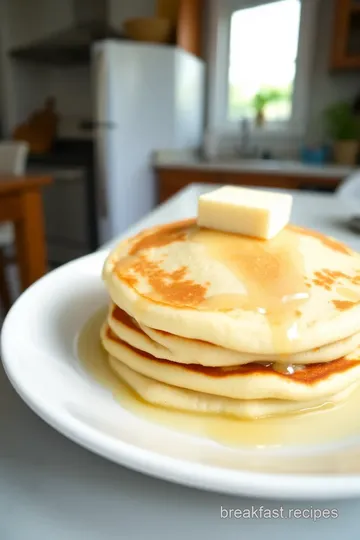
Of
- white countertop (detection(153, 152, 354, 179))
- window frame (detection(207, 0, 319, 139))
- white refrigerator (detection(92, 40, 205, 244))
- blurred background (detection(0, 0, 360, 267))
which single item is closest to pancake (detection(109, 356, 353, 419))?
blurred background (detection(0, 0, 360, 267))

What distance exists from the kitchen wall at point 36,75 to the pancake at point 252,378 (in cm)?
372

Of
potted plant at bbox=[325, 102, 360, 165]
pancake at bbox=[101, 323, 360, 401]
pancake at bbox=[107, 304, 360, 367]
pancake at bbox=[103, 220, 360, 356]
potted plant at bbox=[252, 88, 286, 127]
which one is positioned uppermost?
potted plant at bbox=[252, 88, 286, 127]

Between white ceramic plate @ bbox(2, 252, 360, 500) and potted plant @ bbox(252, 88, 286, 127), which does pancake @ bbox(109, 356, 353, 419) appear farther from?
potted plant @ bbox(252, 88, 286, 127)

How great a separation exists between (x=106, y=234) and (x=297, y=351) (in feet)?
8.70

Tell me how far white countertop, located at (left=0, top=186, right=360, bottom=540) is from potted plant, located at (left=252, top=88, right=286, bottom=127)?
3241mm

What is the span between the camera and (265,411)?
407mm

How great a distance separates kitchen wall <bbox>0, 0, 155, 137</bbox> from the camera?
3748mm

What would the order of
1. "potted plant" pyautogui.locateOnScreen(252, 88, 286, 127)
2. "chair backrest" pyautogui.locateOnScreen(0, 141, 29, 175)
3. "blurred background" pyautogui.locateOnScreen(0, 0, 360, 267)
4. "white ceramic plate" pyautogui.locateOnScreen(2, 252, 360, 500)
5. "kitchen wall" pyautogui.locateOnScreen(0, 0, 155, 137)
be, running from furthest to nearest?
"kitchen wall" pyautogui.locateOnScreen(0, 0, 155, 137)
"potted plant" pyautogui.locateOnScreen(252, 88, 286, 127)
"blurred background" pyautogui.locateOnScreen(0, 0, 360, 267)
"chair backrest" pyautogui.locateOnScreen(0, 141, 29, 175)
"white ceramic plate" pyautogui.locateOnScreen(2, 252, 360, 500)

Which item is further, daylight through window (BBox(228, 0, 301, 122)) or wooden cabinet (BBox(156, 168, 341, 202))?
daylight through window (BBox(228, 0, 301, 122))

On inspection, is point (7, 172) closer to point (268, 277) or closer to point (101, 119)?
point (101, 119)

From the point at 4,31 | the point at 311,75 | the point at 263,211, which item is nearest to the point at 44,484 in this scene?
the point at 263,211

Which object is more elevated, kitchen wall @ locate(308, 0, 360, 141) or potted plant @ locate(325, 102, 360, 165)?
kitchen wall @ locate(308, 0, 360, 141)

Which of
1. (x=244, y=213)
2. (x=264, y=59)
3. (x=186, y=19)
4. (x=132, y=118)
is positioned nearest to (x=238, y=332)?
(x=244, y=213)

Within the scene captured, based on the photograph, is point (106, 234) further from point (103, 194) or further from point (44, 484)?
point (44, 484)
